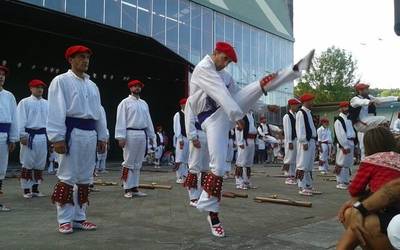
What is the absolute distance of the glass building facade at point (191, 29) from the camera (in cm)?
1939

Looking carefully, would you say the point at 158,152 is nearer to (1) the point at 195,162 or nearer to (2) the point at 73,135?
(1) the point at 195,162

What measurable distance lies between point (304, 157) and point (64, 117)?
631 centimetres

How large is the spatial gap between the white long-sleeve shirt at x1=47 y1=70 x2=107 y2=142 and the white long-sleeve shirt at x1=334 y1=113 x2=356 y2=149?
7.26 meters

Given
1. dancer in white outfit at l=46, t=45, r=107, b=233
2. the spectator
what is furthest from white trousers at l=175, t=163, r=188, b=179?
the spectator

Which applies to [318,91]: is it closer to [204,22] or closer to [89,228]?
[204,22]

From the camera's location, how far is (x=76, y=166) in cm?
604

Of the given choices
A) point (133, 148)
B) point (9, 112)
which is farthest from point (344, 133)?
point (9, 112)

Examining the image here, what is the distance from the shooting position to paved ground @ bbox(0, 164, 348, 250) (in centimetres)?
527

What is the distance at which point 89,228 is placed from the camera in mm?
6070

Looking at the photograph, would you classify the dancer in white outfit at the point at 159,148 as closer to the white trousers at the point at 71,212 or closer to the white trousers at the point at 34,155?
the white trousers at the point at 34,155

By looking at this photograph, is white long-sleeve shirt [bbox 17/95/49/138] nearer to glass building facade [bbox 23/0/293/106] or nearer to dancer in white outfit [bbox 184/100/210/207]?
dancer in white outfit [bbox 184/100/210/207]

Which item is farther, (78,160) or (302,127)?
(302,127)

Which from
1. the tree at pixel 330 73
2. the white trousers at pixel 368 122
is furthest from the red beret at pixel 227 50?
the tree at pixel 330 73

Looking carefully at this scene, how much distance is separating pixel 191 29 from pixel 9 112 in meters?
18.4
